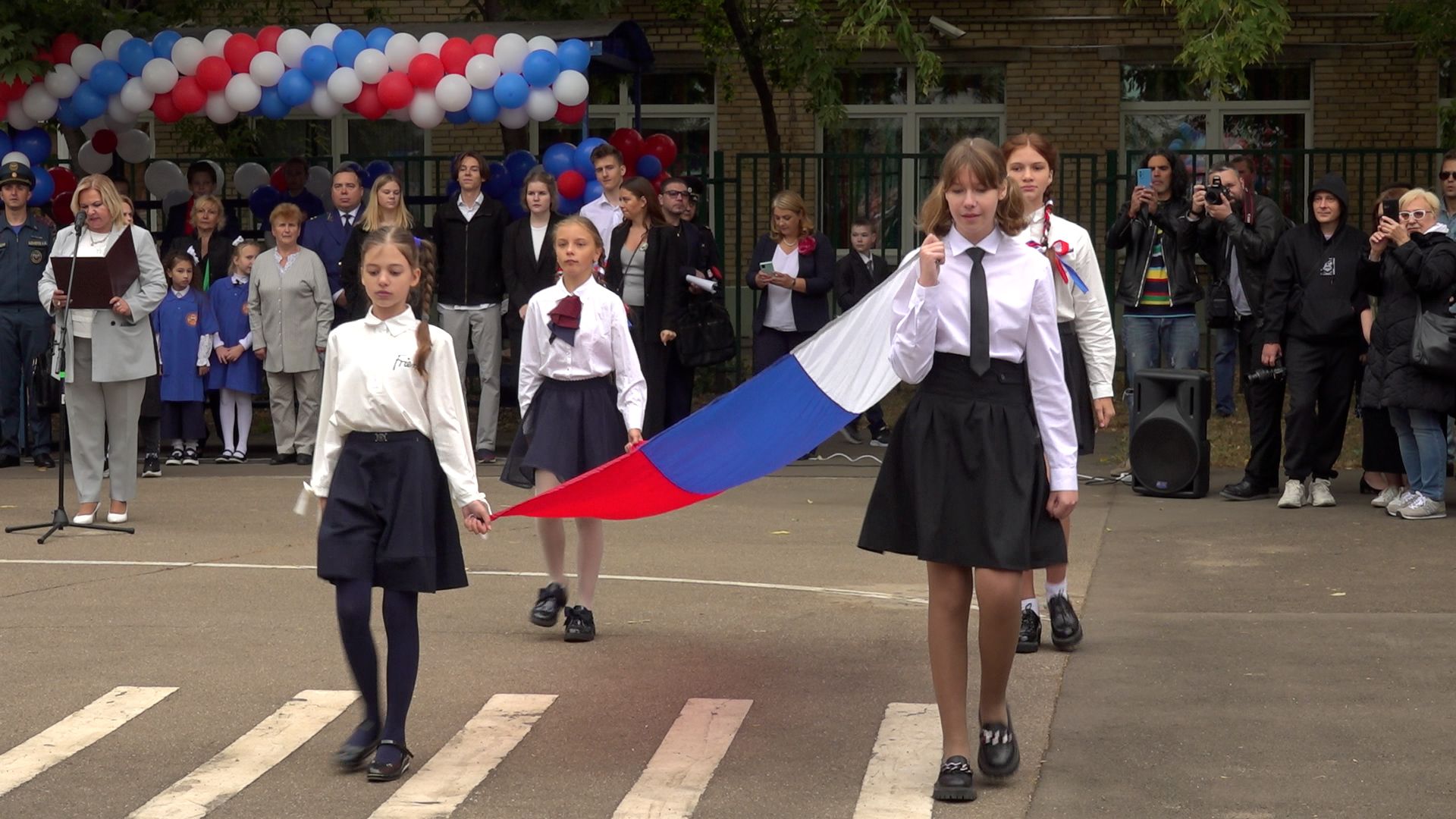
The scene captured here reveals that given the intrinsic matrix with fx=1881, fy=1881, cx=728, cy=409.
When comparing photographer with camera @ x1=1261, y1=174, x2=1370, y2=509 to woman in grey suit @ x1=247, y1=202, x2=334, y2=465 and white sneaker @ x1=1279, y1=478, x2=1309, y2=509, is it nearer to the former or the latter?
white sneaker @ x1=1279, y1=478, x2=1309, y2=509

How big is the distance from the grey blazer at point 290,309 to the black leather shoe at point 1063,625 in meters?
7.90

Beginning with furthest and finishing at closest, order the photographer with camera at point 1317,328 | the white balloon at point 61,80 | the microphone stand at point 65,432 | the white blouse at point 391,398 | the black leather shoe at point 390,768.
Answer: the white balloon at point 61,80
the photographer with camera at point 1317,328
the microphone stand at point 65,432
the white blouse at point 391,398
the black leather shoe at point 390,768

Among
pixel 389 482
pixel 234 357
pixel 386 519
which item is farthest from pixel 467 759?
pixel 234 357

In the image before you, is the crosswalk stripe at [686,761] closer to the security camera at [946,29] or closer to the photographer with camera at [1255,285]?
the photographer with camera at [1255,285]

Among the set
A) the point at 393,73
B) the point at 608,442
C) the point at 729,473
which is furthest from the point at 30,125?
the point at 729,473

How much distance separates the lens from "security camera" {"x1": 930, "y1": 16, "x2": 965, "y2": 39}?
73.7 ft

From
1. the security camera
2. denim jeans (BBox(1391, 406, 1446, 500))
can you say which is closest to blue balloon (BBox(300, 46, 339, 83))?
denim jeans (BBox(1391, 406, 1446, 500))

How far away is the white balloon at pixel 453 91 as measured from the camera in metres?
14.4

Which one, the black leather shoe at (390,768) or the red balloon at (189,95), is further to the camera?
the red balloon at (189,95)

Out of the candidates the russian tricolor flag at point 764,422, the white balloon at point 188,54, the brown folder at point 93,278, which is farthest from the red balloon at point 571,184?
the russian tricolor flag at point 764,422

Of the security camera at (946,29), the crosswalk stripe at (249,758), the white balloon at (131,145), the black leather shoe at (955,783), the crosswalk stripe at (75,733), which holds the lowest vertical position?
the crosswalk stripe at (75,733)

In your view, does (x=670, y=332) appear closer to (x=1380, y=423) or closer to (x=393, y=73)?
(x=393, y=73)

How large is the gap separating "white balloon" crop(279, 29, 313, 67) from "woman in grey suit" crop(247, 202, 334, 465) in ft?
4.44

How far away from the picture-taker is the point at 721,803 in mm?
5617
